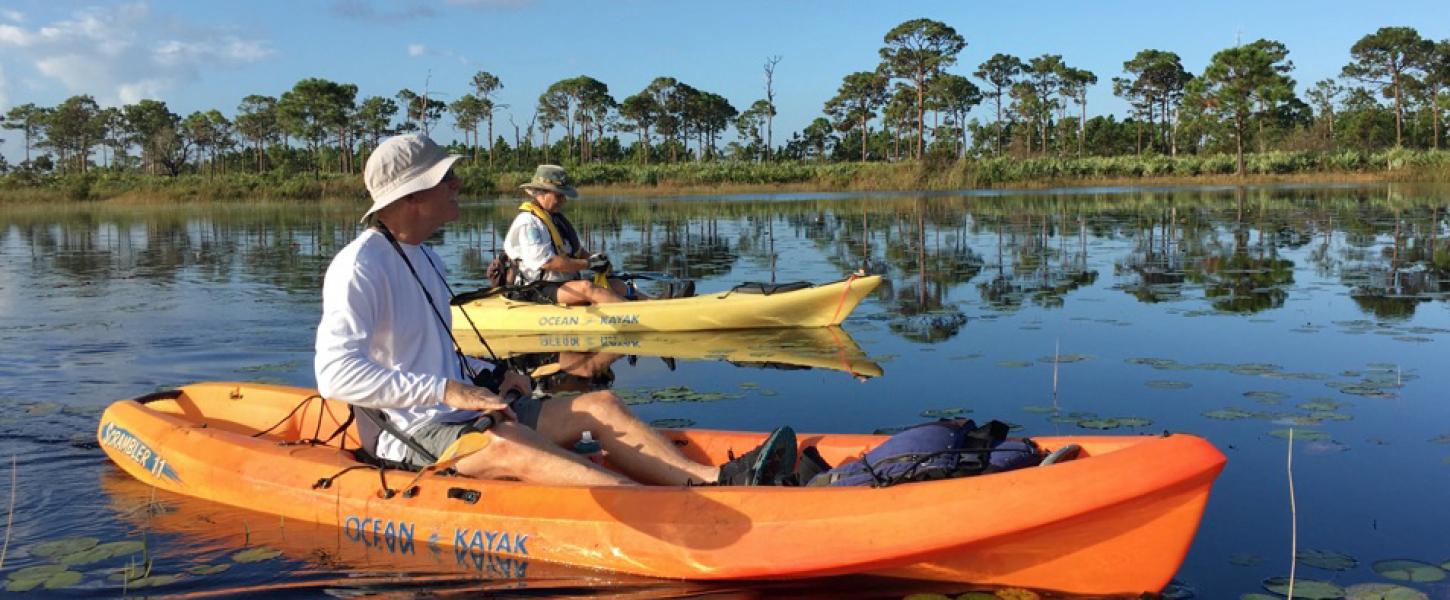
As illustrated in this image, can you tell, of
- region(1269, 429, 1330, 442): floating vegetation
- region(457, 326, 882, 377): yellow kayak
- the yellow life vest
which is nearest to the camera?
region(1269, 429, 1330, 442): floating vegetation

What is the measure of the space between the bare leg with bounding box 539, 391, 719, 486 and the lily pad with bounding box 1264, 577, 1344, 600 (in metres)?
1.82

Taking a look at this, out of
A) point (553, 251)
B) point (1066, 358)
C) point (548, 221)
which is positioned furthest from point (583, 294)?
point (1066, 358)

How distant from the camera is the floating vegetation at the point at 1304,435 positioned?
5086 millimetres

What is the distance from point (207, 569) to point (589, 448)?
4.52 ft

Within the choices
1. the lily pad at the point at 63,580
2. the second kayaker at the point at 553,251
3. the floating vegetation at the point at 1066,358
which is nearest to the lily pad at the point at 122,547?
the lily pad at the point at 63,580

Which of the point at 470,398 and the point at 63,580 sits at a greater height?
the point at 470,398

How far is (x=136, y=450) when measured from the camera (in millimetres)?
5020

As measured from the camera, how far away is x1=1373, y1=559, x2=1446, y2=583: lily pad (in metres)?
3.52

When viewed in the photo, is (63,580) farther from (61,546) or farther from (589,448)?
(589,448)

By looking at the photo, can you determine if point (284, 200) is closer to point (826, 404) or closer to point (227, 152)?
point (227, 152)

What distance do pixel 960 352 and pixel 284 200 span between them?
138 ft

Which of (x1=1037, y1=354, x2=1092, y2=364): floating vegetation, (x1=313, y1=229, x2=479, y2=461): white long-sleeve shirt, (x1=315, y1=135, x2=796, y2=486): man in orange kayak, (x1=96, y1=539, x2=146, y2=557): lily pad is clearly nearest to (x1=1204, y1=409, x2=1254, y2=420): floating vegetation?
(x1=1037, y1=354, x2=1092, y2=364): floating vegetation

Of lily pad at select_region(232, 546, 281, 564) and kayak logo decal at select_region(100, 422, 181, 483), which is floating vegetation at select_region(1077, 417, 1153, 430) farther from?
Result: kayak logo decal at select_region(100, 422, 181, 483)

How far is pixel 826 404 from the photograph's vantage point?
6.34 metres
